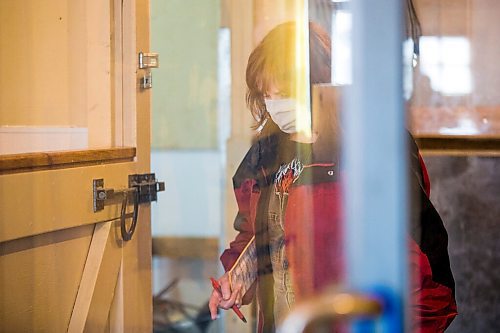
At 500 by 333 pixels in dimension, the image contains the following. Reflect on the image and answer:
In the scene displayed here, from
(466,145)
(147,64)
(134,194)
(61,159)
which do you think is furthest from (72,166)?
(466,145)

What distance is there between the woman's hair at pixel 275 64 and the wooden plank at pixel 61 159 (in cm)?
28

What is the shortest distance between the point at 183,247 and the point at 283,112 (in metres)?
0.38

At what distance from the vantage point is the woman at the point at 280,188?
120cm

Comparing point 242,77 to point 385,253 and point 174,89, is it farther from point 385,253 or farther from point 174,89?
point 385,253

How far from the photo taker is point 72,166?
1.33 meters

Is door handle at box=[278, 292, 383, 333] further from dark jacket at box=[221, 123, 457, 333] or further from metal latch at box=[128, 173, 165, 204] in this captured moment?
metal latch at box=[128, 173, 165, 204]

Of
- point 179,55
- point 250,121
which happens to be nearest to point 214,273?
point 250,121

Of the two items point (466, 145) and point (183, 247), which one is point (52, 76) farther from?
point (466, 145)

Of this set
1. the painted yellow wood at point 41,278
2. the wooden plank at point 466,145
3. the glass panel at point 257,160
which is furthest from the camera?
the wooden plank at point 466,145

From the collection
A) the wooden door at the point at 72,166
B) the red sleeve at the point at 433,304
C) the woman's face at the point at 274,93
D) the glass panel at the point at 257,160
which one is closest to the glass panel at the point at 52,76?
the wooden door at the point at 72,166

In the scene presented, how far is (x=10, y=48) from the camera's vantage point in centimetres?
151

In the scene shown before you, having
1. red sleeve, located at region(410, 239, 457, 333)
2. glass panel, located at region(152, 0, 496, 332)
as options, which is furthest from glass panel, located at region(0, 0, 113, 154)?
red sleeve, located at region(410, 239, 457, 333)

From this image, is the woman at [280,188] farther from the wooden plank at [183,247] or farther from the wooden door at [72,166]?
the wooden door at [72,166]

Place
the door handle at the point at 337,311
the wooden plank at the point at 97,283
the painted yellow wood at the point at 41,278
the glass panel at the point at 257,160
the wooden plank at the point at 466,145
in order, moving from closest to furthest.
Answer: the door handle at the point at 337,311
the glass panel at the point at 257,160
the painted yellow wood at the point at 41,278
the wooden plank at the point at 97,283
the wooden plank at the point at 466,145
